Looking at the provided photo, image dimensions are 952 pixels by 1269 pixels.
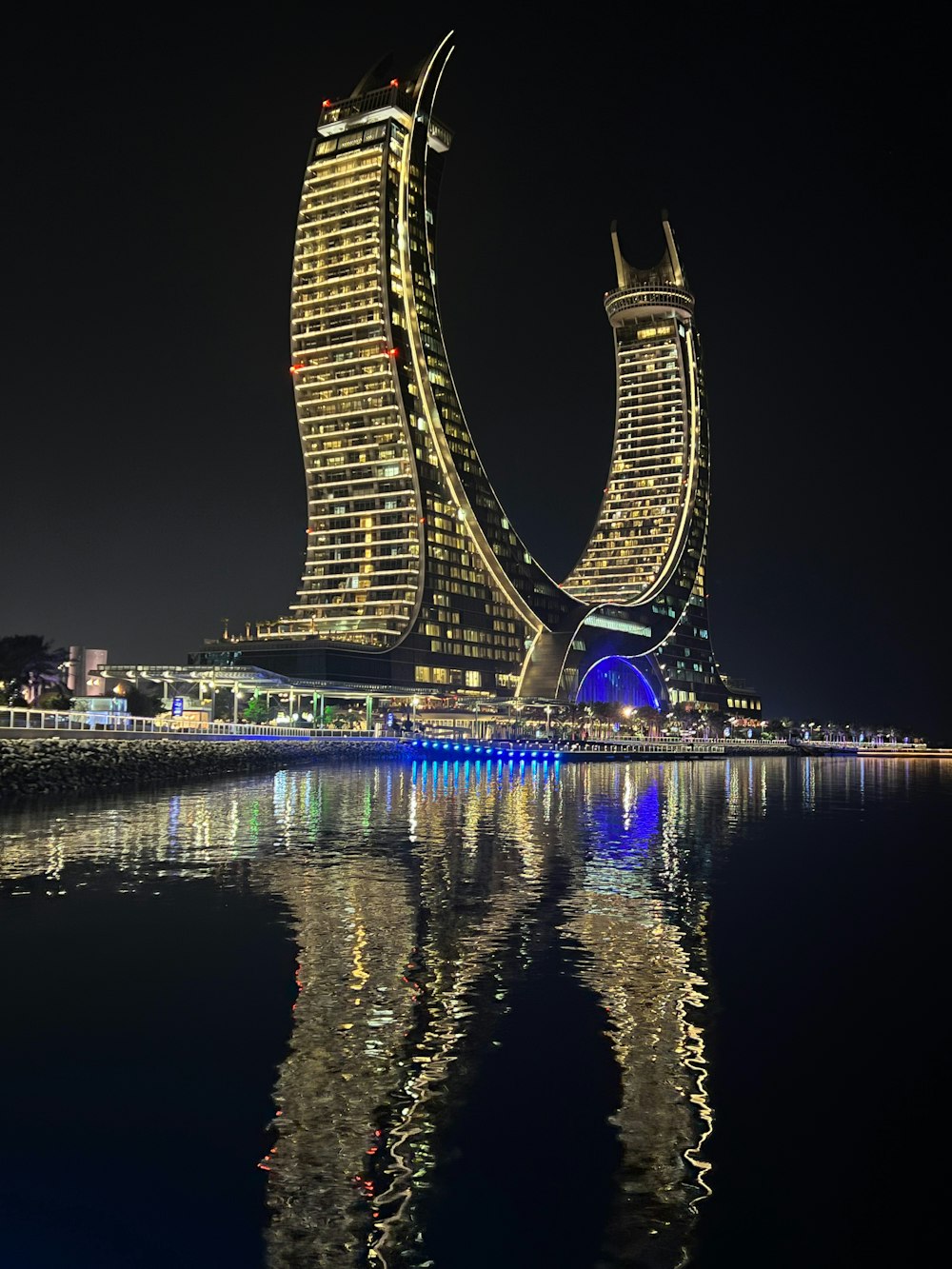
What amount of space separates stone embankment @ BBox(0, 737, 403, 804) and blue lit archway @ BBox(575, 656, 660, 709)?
104871 mm

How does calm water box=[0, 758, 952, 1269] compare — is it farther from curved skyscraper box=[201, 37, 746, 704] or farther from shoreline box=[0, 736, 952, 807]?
curved skyscraper box=[201, 37, 746, 704]

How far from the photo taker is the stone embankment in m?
40.9

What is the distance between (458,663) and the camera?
14438 centimetres

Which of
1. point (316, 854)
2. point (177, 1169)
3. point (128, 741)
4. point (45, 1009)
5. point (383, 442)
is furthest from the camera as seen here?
point (383, 442)

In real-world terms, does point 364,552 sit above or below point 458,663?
above

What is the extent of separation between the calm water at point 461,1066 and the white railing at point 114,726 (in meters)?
37.3

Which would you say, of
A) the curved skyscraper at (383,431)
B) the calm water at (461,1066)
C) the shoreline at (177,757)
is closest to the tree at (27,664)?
the shoreline at (177,757)

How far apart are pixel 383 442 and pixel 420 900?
120457 millimetres

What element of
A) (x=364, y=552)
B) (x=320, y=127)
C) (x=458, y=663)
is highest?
(x=320, y=127)

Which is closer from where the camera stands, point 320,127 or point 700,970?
point 700,970

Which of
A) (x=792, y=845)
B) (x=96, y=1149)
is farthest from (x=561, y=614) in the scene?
(x=96, y=1149)

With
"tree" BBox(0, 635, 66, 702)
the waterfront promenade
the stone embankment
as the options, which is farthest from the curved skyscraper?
the stone embankment

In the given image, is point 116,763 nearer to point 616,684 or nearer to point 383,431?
point 383,431

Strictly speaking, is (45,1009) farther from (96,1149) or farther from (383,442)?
(383,442)
